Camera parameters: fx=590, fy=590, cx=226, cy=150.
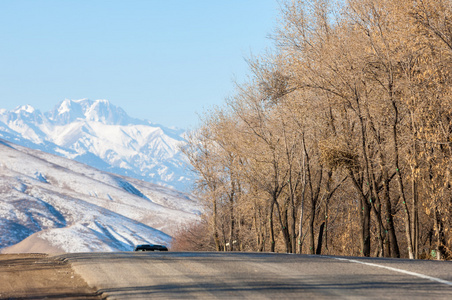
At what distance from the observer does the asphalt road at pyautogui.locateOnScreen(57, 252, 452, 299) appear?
9.32 metres

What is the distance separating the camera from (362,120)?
91.0ft

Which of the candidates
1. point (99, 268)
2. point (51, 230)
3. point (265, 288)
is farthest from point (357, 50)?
point (51, 230)

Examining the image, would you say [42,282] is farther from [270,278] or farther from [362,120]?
[362,120]

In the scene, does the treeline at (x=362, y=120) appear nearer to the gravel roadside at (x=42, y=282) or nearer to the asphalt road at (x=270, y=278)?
the asphalt road at (x=270, y=278)

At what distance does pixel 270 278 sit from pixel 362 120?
17978 millimetres

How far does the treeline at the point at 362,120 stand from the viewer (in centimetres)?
2211

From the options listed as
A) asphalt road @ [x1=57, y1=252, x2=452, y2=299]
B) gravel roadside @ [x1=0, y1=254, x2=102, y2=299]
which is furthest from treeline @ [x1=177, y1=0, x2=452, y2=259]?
gravel roadside @ [x1=0, y1=254, x2=102, y2=299]

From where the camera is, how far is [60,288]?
1182cm

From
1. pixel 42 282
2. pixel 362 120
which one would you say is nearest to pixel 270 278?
pixel 42 282

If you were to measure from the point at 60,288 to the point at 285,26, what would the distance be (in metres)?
22.7

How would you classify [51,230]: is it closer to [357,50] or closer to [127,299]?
[357,50]

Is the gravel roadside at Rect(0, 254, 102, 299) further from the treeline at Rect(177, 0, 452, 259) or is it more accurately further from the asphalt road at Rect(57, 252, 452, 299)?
the treeline at Rect(177, 0, 452, 259)

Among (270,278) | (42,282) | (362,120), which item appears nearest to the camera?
(270,278)

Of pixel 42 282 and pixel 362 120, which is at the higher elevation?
pixel 362 120
